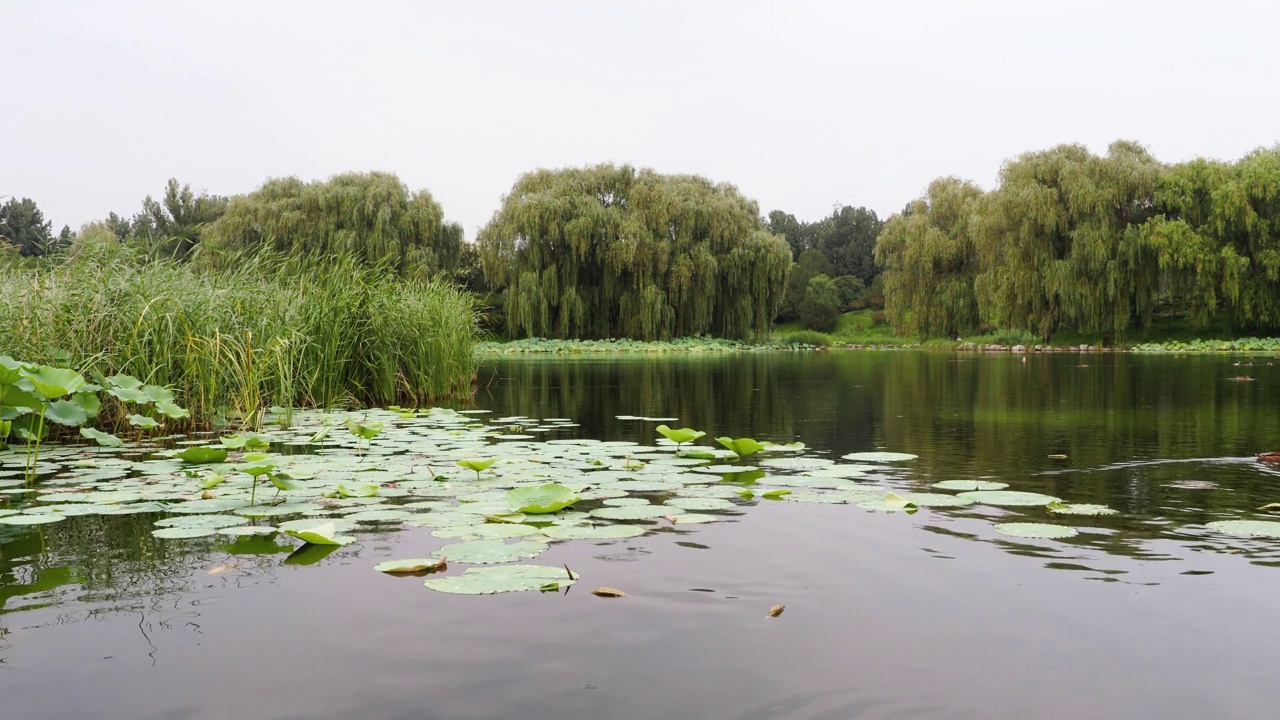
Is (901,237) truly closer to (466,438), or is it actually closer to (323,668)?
(466,438)

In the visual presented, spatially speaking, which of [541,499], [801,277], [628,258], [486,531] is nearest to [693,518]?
[541,499]

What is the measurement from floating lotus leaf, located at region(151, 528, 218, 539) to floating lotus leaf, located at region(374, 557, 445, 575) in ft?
2.57

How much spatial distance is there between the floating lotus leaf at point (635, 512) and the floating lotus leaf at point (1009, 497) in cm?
128

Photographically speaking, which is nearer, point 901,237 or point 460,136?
point 460,136

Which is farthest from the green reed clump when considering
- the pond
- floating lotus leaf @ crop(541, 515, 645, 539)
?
floating lotus leaf @ crop(541, 515, 645, 539)

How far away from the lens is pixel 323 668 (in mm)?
1900

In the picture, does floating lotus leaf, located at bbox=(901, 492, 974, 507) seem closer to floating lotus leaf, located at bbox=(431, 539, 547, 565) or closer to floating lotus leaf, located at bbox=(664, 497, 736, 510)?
floating lotus leaf, located at bbox=(664, 497, 736, 510)

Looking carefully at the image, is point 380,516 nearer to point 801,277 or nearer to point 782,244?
point 782,244

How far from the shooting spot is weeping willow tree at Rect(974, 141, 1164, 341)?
2547 centimetres

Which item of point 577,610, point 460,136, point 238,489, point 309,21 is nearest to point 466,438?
point 238,489

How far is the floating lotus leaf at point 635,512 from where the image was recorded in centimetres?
339

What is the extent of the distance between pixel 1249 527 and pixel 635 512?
2.13 m

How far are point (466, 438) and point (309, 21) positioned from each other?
14.2 meters

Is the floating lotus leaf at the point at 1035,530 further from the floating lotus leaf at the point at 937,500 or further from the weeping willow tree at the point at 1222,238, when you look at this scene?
the weeping willow tree at the point at 1222,238
